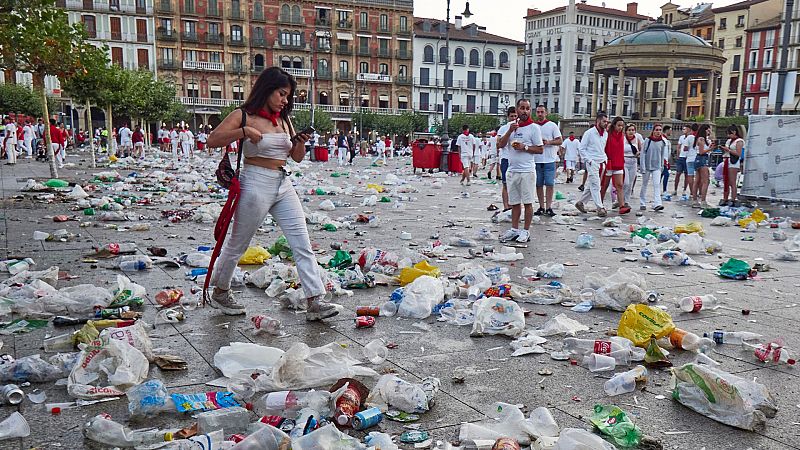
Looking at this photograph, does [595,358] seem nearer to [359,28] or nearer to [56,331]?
[56,331]

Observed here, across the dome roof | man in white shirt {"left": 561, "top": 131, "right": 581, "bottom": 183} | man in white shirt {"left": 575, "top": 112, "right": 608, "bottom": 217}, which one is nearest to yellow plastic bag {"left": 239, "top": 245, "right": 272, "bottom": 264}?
man in white shirt {"left": 575, "top": 112, "right": 608, "bottom": 217}

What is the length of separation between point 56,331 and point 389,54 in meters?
74.9

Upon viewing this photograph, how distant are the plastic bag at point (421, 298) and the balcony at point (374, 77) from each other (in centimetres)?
7126

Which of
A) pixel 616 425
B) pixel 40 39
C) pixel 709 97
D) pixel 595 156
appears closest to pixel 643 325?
pixel 616 425

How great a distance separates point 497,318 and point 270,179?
197cm

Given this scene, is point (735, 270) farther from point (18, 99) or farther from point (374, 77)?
point (374, 77)

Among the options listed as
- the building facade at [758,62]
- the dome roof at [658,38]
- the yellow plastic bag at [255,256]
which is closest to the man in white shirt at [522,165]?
the yellow plastic bag at [255,256]

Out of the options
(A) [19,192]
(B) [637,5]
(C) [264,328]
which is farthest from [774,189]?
(B) [637,5]

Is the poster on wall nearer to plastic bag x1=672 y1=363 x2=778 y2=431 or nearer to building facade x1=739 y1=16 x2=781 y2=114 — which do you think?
plastic bag x1=672 y1=363 x2=778 y2=431

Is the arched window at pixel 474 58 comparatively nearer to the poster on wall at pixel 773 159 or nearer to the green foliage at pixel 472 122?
the green foliage at pixel 472 122

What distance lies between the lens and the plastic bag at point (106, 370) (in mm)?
3575

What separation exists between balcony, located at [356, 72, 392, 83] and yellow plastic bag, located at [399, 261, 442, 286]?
230 feet

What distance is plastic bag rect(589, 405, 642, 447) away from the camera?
3.09m

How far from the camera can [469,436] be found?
310 centimetres
